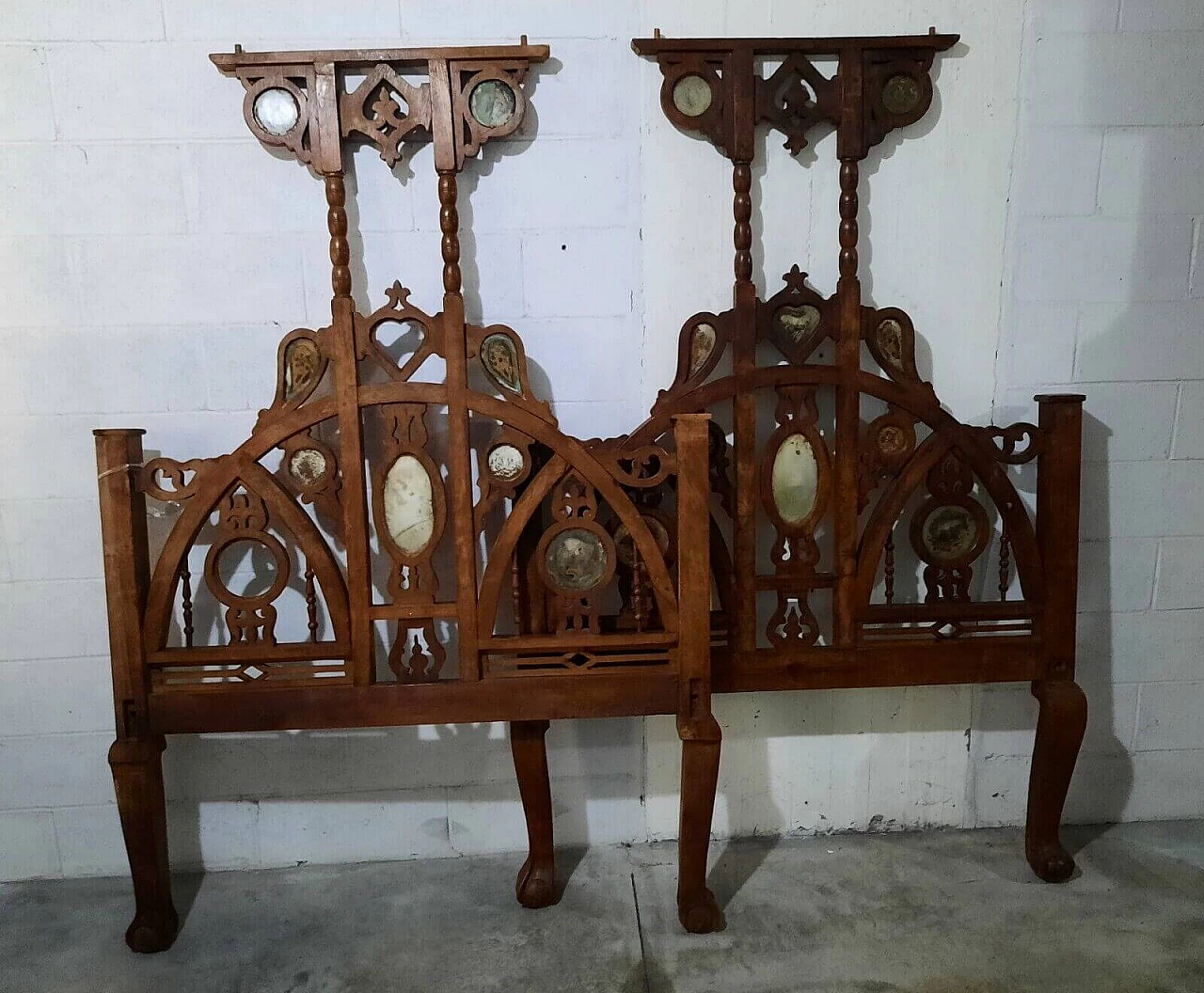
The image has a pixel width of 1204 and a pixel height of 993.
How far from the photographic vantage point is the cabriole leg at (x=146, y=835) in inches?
70.2

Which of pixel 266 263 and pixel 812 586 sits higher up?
pixel 266 263

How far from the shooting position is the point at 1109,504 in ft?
7.13

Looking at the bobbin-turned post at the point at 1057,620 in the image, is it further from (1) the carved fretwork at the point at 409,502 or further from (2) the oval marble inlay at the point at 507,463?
(1) the carved fretwork at the point at 409,502

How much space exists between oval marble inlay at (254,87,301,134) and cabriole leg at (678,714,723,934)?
1.44 m

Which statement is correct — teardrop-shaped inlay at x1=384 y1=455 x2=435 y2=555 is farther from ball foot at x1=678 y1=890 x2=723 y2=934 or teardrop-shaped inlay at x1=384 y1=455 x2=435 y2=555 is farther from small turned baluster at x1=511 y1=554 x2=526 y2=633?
ball foot at x1=678 y1=890 x2=723 y2=934

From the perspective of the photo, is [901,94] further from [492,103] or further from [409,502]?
[409,502]

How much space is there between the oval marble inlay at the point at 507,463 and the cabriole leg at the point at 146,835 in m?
0.87

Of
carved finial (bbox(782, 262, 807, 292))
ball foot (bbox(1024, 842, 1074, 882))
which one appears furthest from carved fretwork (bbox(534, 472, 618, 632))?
ball foot (bbox(1024, 842, 1074, 882))

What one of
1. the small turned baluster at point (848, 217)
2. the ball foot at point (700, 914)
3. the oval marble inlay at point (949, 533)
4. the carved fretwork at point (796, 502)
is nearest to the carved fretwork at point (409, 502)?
the carved fretwork at point (796, 502)

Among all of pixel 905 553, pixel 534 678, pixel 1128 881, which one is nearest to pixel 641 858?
pixel 534 678

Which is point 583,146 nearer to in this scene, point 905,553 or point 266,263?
point 266,263

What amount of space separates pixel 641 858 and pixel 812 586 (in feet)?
2.54

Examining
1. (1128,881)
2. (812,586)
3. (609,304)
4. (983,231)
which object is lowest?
(1128,881)

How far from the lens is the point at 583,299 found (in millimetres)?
2008
